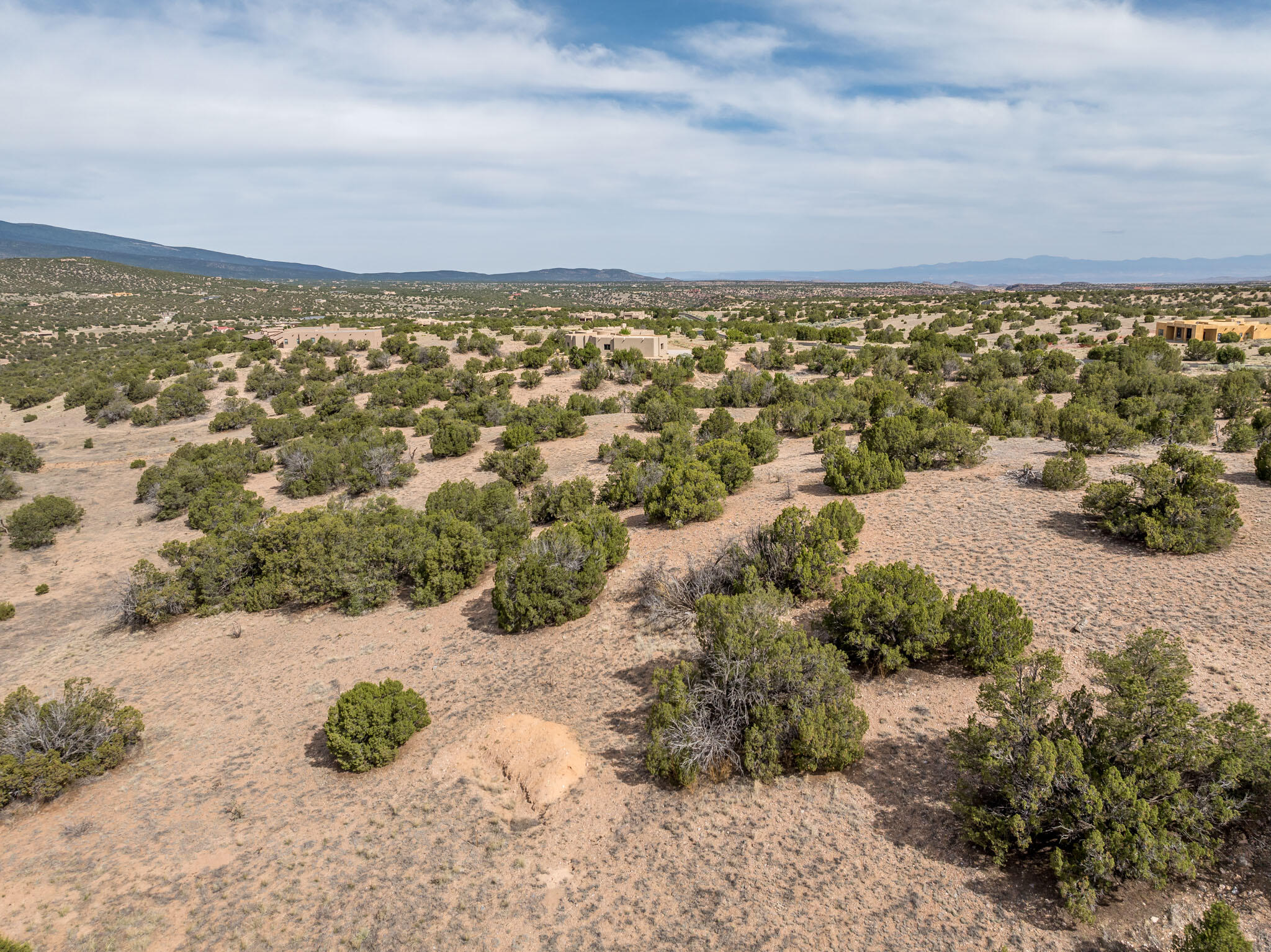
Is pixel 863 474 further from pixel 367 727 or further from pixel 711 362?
pixel 711 362

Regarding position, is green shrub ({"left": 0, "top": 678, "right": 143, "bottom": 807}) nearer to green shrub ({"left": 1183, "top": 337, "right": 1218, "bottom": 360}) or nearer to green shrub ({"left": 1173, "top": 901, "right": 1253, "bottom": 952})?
green shrub ({"left": 1173, "top": 901, "right": 1253, "bottom": 952})

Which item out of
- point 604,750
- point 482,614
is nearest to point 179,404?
point 482,614

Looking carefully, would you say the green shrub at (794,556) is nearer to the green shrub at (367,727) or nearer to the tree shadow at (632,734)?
the tree shadow at (632,734)

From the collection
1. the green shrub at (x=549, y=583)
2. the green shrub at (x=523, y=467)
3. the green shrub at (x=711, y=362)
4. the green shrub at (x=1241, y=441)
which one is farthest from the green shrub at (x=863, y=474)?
the green shrub at (x=711, y=362)

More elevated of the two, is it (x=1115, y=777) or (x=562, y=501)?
(x=1115, y=777)

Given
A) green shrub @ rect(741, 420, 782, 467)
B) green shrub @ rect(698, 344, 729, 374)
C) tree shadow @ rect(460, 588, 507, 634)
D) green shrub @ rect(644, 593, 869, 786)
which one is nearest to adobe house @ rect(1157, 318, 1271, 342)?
green shrub @ rect(698, 344, 729, 374)
